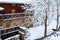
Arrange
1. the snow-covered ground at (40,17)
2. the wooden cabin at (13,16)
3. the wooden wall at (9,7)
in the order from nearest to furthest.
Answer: the wooden cabin at (13,16) → the snow-covered ground at (40,17) → the wooden wall at (9,7)

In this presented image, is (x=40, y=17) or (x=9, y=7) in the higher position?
(x=9, y=7)

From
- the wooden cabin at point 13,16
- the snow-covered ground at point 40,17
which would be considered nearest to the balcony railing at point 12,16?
the wooden cabin at point 13,16

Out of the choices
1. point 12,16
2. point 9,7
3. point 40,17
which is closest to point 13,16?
point 12,16

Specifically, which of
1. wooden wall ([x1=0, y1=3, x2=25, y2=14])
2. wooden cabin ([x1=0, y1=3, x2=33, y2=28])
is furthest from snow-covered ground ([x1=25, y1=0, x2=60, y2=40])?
wooden wall ([x1=0, y1=3, x2=25, y2=14])

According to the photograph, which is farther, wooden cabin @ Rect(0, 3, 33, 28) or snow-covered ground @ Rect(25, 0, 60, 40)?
snow-covered ground @ Rect(25, 0, 60, 40)

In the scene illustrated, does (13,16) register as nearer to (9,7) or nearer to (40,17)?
(9,7)

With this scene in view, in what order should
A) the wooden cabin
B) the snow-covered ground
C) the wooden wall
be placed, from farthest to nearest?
the wooden wall → the snow-covered ground → the wooden cabin

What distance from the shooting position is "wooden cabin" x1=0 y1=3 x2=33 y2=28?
413cm

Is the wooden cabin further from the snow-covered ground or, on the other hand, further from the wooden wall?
the snow-covered ground

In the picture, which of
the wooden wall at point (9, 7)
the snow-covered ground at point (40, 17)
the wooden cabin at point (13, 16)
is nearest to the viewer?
the wooden cabin at point (13, 16)

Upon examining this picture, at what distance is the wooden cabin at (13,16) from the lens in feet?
13.6

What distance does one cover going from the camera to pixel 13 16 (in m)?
4.36

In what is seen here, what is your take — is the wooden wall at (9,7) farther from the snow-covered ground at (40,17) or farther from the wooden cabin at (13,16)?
the snow-covered ground at (40,17)

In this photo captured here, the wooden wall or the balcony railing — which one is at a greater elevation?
the wooden wall
